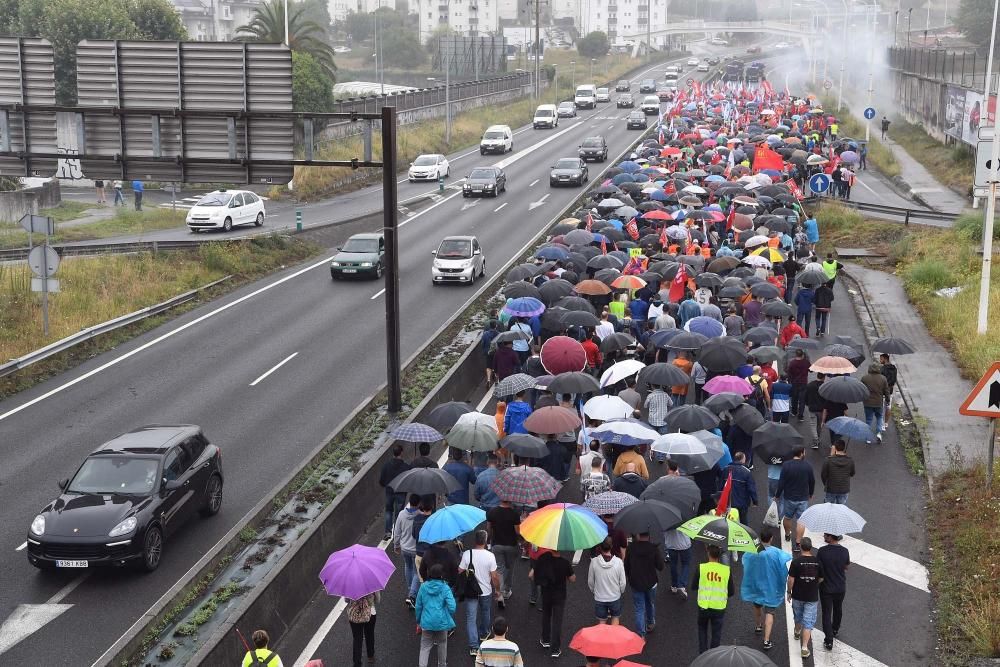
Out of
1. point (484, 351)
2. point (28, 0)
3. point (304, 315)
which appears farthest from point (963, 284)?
point (28, 0)

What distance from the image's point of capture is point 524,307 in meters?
22.5

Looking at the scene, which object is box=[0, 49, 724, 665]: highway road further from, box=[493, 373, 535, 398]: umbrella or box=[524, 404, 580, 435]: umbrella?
box=[524, 404, 580, 435]: umbrella

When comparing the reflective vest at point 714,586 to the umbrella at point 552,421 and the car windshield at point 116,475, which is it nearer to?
the umbrella at point 552,421

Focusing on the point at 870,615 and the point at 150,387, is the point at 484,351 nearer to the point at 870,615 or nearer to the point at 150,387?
the point at 150,387

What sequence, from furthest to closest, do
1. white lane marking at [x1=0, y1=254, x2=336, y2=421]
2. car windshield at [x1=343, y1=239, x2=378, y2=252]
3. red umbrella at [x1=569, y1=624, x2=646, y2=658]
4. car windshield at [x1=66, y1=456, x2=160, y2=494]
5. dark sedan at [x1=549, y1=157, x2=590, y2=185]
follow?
dark sedan at [x1=549, y1=157, x2=590, y2=185] < car windshield at [x1=343, y1=239, x2=378, y2=252] < white lane marking at [x1=0, y1=254, x2=336, y2=421] < car windshield at [x1=66, y1=456, x2=160, y2=494] < red umbrella at [x1=569, y1=624, x2=646, y2=658]

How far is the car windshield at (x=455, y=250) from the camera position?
3406 centimetres

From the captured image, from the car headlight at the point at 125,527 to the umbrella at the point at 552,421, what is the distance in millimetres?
5616

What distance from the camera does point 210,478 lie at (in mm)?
16828

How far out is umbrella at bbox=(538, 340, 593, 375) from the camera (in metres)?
19.4

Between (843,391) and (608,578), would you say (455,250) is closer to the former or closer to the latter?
(843,391)

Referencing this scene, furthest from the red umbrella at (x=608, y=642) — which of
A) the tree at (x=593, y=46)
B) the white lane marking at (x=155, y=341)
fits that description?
the tree at (x=593, y=46)

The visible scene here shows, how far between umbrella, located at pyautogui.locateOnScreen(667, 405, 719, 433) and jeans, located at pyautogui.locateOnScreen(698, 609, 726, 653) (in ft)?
13.0

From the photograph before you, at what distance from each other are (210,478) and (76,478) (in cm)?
205

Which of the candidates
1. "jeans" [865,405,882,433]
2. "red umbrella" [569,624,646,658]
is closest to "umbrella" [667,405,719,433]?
"jeans" [865,405,882,433]
